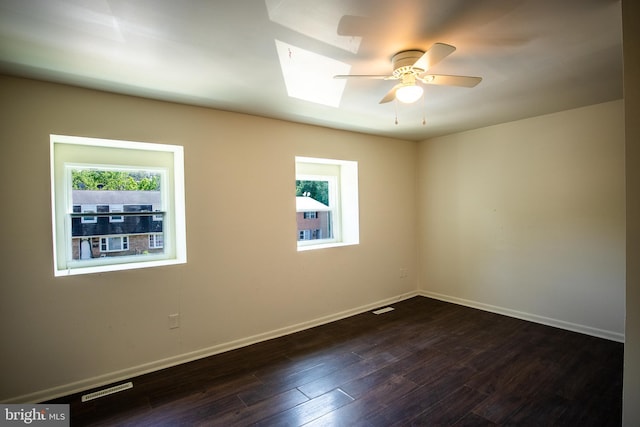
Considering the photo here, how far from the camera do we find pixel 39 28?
1.67m

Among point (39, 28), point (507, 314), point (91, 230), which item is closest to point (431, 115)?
point (507, 314)

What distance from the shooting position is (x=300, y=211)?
3953 mm

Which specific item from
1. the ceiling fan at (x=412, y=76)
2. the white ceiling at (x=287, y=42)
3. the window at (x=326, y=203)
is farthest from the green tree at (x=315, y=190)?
the ceiling fan at (x=412, y=76)

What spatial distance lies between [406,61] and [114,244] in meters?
2.76

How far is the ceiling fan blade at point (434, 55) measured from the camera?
164cm

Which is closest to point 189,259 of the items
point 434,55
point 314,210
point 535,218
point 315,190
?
point 314,210

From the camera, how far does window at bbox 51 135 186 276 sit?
2.55 metres

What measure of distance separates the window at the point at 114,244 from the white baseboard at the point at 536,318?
4013 millimetres

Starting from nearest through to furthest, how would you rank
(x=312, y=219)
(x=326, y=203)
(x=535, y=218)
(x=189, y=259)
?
(x=189, y=259)
(x=535, y=218)
(x=312, y=219)
(x=326, y=203)

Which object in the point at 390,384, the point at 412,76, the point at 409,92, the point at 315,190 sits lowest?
the point at 390,384

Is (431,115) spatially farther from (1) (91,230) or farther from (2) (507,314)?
(1) (91,230)

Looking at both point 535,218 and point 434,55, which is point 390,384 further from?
point 535,218

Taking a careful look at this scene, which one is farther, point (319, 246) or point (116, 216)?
point (319, 246)

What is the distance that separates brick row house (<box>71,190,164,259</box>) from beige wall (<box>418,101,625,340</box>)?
12.1 ft
